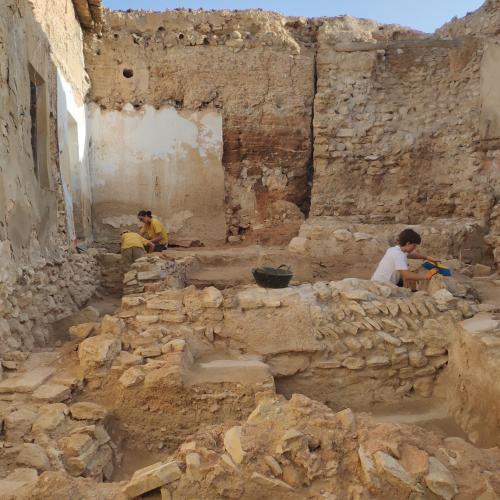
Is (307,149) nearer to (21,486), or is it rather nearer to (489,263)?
(489,263)

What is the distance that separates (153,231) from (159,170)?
1757 millimetres

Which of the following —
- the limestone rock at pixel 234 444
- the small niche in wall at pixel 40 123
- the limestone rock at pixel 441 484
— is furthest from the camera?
the small niche in wall at pixel 40 123

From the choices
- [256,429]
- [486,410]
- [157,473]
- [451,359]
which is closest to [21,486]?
[157,473]

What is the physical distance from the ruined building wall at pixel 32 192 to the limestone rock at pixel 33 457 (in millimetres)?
1226

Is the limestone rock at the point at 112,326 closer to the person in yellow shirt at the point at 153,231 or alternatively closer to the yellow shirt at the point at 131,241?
the yellow shirt at the point at 131,241

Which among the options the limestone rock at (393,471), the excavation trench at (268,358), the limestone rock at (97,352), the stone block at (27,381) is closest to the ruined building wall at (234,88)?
the excavation trench at (268,358)

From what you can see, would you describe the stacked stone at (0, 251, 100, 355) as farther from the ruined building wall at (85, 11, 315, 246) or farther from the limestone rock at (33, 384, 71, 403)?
the ruined building wall at (85, 11, 315, 246)

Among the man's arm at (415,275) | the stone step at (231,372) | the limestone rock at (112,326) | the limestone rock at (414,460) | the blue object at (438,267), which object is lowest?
the stone step at (231,372)

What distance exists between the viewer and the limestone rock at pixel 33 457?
2.61m

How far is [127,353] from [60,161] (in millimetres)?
3401

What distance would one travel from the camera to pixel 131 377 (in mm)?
3439

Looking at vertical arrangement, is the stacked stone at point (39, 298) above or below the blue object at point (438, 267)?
below

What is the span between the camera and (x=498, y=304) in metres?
4.55

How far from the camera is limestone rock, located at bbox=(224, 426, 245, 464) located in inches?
87.8
